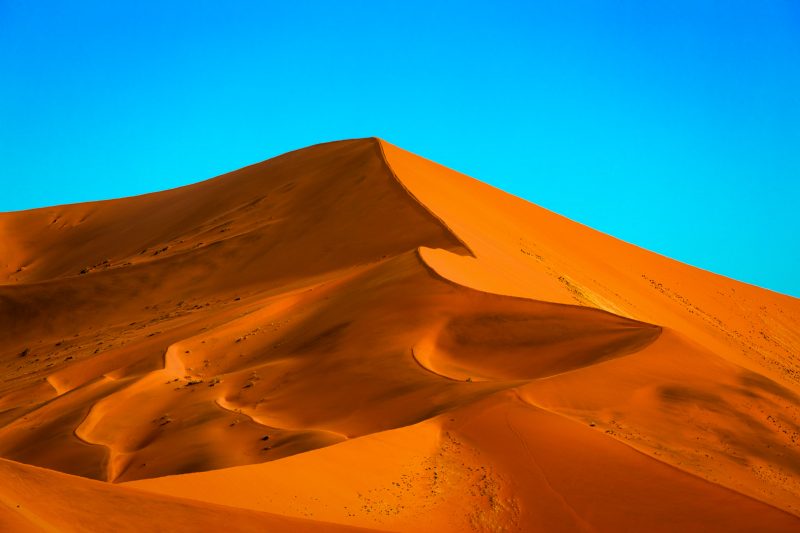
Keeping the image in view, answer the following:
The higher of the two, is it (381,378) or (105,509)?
(381,378)

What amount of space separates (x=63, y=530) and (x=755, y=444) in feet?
28.3

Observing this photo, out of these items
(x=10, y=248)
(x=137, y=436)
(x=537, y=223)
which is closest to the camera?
(x=137, y=436)

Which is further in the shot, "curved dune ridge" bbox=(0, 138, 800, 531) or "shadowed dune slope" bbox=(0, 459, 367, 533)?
"curved dune ridge" bbox=(0, 138, 800, 531)

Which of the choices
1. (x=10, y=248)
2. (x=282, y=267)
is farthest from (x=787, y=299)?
(x=10, y=248)

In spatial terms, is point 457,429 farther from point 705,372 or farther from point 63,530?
point 63,530

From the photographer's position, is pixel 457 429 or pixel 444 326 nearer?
pixel 457 429

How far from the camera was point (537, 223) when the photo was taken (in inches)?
1414

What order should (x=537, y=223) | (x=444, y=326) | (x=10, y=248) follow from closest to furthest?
(x=444, y=326)
(x=537, y=223)
(x=10, y=248)

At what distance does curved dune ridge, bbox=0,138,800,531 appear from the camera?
11602 mm

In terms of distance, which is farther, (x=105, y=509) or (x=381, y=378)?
(x=381, y=378)

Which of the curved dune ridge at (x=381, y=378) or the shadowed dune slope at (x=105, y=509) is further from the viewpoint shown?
the curved dune ridge at (x=381, y=378)

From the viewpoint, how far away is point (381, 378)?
1714 cm

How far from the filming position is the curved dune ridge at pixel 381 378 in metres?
11.6

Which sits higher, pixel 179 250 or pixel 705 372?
pixel 179 250
